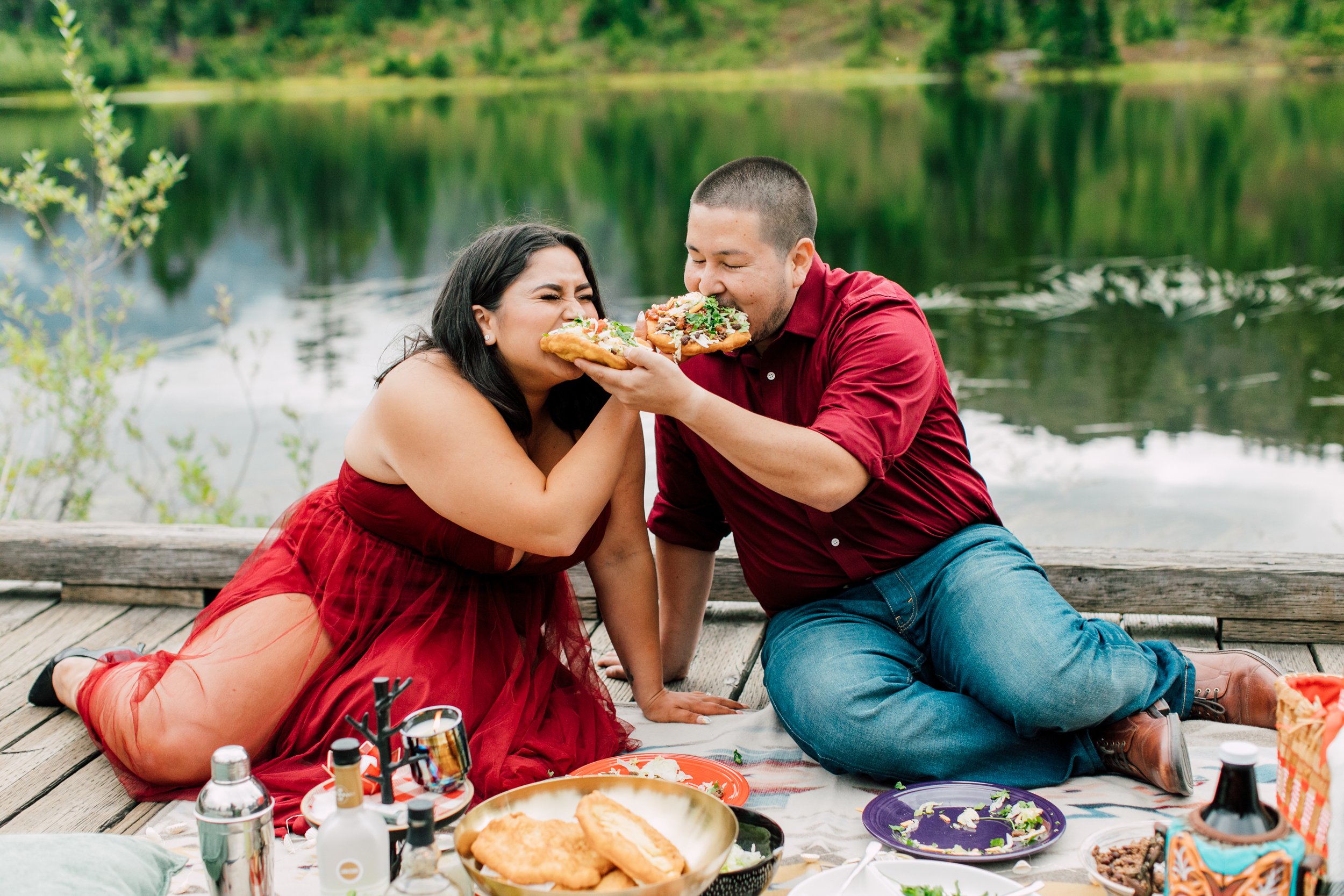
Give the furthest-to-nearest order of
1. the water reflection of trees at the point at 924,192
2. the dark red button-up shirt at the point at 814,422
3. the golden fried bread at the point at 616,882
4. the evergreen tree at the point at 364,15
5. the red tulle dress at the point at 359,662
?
the evergreen tree at the point at 364,15, the water reflection of trees at the point at 924,192, the dark red button-up shirt at the point at 814,422, the red tulle dress at the point at 359,662, the golden fried bread at the point at 616,882

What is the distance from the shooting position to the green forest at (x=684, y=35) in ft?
63.6

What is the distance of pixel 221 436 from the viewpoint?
10.3 metres

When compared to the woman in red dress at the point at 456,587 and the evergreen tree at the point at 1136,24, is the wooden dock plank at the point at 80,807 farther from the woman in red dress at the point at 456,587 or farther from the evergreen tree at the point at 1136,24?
the evergreen tree at the point at 1136,24

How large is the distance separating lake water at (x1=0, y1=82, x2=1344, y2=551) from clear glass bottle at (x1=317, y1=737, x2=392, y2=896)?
142 inches

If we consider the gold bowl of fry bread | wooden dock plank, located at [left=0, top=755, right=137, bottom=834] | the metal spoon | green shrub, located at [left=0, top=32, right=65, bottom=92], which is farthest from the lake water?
the gold bowl of fry bread

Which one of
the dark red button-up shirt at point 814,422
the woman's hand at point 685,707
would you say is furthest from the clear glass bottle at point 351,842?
the dark red button-up shirt at point 814,422

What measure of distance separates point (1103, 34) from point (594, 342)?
21480 mm

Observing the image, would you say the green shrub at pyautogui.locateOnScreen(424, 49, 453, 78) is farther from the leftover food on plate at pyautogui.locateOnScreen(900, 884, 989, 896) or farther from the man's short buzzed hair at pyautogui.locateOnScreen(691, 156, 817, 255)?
the leftover food on plate at pyautogui.locateOnScreen(900, 884, 989, 896)

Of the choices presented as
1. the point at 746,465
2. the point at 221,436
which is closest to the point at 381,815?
the point at 746,465

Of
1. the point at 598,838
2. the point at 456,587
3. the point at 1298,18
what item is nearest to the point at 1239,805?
the point at 598,838

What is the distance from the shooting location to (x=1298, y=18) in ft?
61.2

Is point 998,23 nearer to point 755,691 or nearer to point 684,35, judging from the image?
point 684,35

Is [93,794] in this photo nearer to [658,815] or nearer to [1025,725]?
[658,815]

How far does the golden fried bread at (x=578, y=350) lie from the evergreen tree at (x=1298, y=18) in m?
18.9
